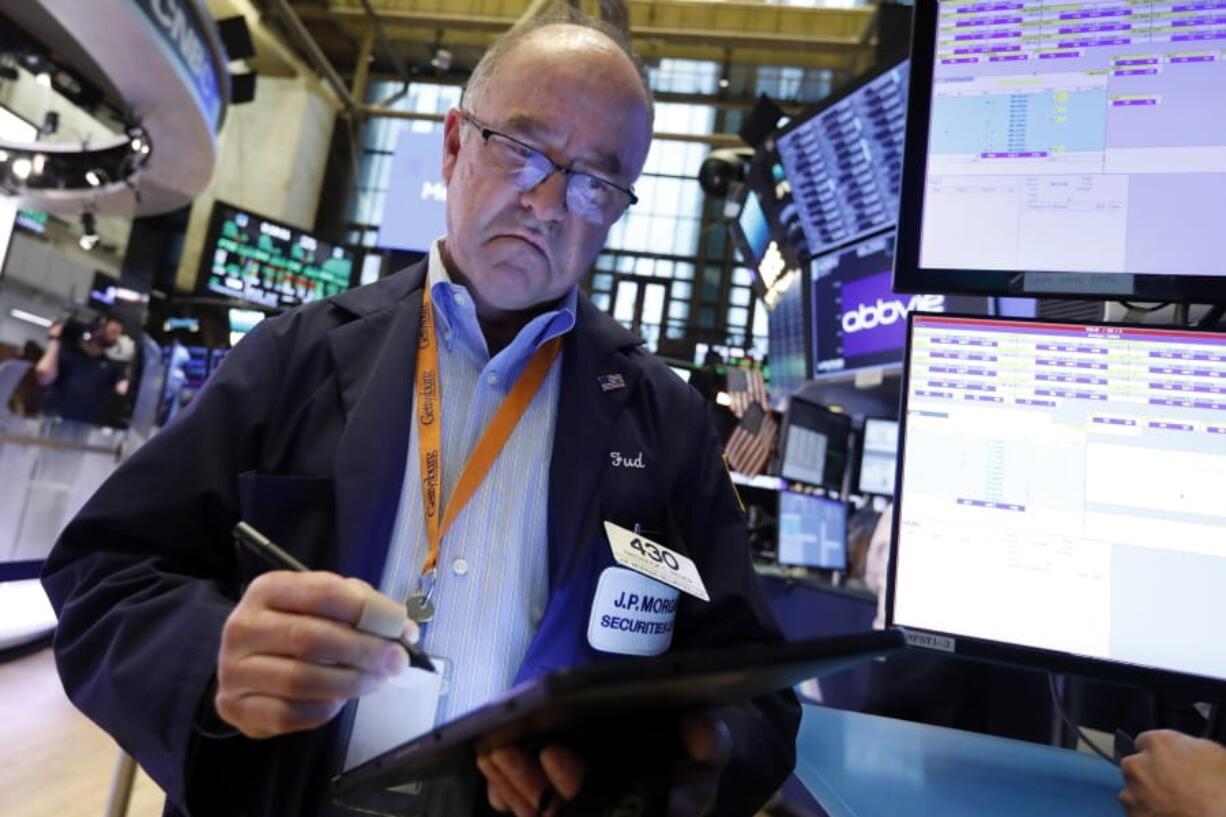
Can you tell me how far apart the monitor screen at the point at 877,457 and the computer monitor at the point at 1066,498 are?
3.72 metres

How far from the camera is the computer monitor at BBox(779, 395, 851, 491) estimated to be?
4508 millimetres

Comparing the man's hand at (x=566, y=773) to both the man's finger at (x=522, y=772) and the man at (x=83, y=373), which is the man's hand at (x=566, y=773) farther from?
the man at (x=83, y=373)

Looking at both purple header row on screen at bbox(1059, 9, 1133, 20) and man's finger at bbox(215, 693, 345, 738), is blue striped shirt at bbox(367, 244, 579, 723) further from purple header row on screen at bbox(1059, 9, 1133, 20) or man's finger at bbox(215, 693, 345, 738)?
purple header row on screen at bbox(1059, 9, 1133, 20)

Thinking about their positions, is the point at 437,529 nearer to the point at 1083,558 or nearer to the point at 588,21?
the point at 1083,558

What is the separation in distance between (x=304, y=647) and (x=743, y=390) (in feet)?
20.1

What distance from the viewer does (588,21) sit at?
1.47 m

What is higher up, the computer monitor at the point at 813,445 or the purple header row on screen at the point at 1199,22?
the purple header row on screen at the point at 1199,22

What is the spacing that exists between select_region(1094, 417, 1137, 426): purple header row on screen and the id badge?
0.96 meters

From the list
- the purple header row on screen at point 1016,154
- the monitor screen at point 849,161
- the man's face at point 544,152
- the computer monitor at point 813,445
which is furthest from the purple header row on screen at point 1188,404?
the computer monitor at point 813,445

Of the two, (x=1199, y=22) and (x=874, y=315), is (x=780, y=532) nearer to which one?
(x=874, y=315)

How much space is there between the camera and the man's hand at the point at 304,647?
2.13 feet

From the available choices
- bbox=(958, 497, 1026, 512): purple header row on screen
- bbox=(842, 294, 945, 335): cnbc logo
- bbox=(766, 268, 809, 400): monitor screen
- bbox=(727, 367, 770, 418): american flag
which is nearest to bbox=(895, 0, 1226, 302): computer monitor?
bbox=(958, 497, 1026, 512): purple header row on screen

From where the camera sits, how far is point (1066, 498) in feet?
3.65

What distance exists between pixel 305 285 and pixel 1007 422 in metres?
12.5
